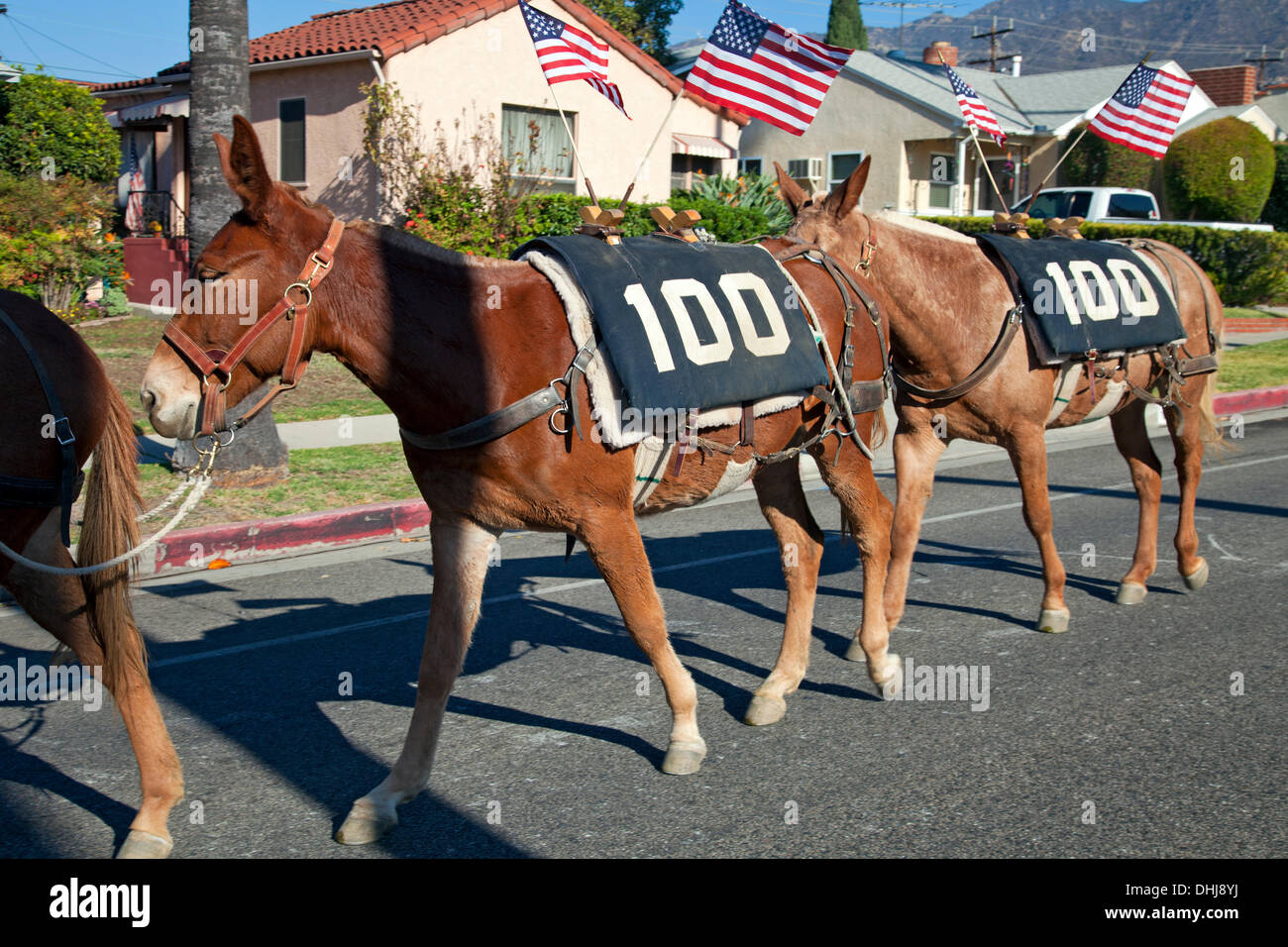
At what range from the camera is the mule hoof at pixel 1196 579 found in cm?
706

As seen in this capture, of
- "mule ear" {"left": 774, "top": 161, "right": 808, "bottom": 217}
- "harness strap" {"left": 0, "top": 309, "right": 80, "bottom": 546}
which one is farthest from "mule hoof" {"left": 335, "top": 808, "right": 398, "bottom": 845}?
"mule ear" {"left": 774, "top": 161, "right": 808, "bottom": 217}

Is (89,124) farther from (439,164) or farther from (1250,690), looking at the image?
(1250,690)

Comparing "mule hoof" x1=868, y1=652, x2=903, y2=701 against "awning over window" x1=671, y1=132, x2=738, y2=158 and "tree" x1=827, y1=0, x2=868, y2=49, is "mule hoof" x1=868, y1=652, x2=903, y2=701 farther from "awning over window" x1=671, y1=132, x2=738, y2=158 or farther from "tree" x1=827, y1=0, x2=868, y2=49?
"tree" x1=827, y1=0, x2=868, y2=49

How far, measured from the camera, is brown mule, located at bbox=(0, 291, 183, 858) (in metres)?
3.73

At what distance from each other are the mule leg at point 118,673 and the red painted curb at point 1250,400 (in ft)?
46.9

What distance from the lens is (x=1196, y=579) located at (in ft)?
23.2

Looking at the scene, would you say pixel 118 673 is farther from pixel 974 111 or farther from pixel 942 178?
pixel 942 178

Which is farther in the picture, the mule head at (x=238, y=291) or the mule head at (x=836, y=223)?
the mule head at (x=836, y=223)

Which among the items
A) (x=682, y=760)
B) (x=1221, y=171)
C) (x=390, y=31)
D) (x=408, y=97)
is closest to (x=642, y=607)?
(x=682, y=760)

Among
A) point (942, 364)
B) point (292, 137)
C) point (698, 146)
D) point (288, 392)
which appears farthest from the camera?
point (698, 146)

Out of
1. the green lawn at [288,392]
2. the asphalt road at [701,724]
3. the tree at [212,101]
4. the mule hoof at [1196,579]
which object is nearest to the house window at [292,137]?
the green lawn at [288,392]

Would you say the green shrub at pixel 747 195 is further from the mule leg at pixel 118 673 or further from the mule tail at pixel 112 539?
the mule leg at pixel 118 673

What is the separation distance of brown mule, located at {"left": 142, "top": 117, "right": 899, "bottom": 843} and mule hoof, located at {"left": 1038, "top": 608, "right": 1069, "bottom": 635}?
2776mm

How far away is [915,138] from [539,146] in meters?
15.7
